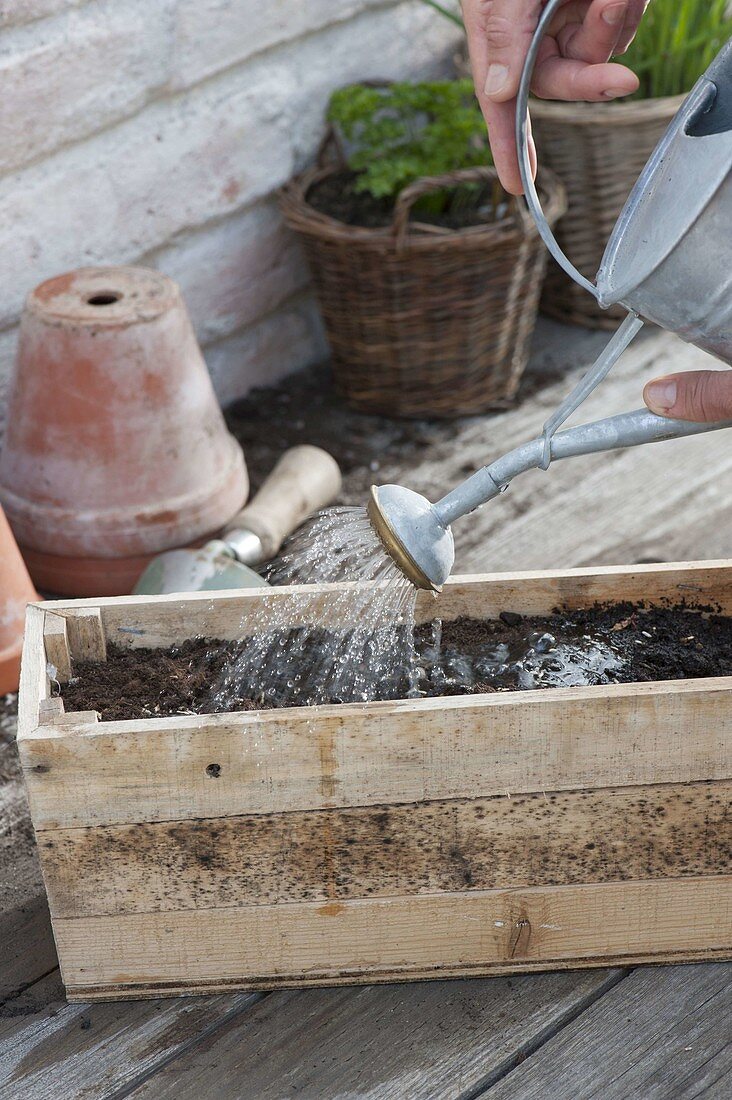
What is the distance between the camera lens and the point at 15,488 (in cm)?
179

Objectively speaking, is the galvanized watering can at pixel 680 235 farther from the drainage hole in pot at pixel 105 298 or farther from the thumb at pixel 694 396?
the drainage hole in pot at pixel 105 298

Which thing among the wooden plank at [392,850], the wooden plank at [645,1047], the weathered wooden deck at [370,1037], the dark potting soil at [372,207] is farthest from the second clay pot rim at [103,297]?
the wooden plank at [645,1047]

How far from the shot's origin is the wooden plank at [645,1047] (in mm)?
1062

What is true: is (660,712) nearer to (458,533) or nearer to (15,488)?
(458,533)

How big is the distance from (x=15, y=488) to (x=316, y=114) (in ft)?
3.09

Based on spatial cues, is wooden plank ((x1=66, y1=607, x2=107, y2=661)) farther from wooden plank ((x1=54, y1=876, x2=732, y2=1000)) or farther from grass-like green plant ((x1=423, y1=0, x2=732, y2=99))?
grass-like green plant ((x1=423, y1=0, x2=732, y2=99))

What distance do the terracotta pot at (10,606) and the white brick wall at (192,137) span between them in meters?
0.45

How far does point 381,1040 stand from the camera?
1110 mm

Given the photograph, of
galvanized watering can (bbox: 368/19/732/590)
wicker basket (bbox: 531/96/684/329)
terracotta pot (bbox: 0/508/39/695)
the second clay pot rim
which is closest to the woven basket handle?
wicker basket (bbox: 531/96/684/329)

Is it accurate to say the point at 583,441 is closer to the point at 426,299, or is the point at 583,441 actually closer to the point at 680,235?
the point at 680,235

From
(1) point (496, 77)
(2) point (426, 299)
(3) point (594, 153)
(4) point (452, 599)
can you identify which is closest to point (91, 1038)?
(4) point (452, 599)

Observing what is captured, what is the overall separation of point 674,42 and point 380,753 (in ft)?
5.51

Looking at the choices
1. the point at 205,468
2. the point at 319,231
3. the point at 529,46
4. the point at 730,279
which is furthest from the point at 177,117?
the point at 730,279

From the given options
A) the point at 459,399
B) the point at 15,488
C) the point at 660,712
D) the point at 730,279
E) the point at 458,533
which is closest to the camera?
the point at 730,279
